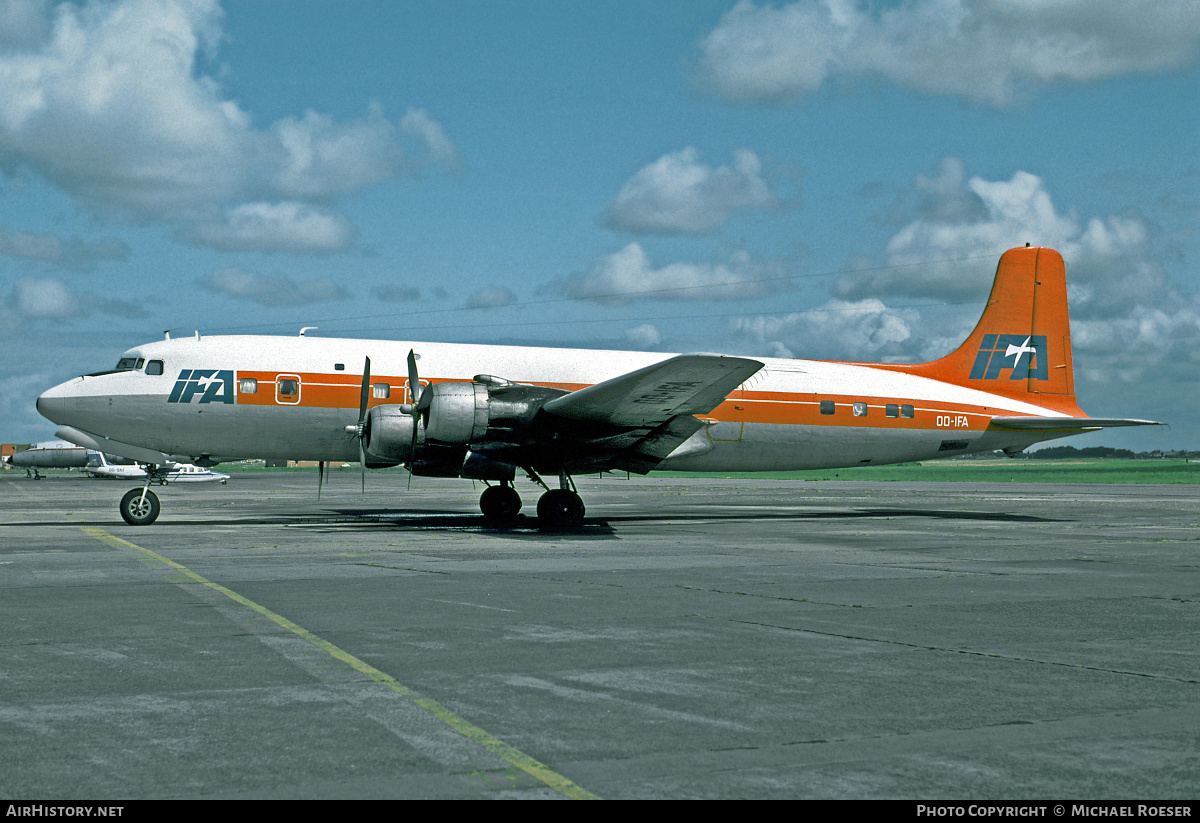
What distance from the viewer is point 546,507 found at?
22750 mm

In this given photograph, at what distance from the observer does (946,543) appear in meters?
19.4

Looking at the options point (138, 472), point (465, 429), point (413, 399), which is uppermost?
point (413, 399)

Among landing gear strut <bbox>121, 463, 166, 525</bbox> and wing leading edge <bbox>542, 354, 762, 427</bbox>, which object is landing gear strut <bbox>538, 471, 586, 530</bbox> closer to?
wing leading edge <bbox>542, 354, 762, 427</bbox>

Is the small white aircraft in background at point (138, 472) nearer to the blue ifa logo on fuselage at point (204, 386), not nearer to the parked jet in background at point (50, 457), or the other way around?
the parked jet in background at point (50, 457)

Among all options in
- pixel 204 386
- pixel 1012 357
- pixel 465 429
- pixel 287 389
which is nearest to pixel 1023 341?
pixel 1012 357

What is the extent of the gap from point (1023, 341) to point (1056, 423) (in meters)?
3.14

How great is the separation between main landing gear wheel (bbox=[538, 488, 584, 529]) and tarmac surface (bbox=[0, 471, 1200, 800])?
6255 mm

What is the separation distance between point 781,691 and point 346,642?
373cm

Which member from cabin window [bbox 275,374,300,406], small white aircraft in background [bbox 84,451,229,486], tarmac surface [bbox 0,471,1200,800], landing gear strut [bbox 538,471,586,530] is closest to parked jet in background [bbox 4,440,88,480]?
small white aircraft in background [bbox 84,451,229,486]

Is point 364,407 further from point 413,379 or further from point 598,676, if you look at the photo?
point 598,676

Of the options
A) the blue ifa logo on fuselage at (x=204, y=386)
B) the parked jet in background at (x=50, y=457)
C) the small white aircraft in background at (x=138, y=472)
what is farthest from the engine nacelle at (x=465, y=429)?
the parked jet in background at (x=50, y=457)

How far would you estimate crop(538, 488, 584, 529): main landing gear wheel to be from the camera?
22.7m

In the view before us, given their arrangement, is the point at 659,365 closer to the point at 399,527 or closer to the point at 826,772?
the point at 399,527
